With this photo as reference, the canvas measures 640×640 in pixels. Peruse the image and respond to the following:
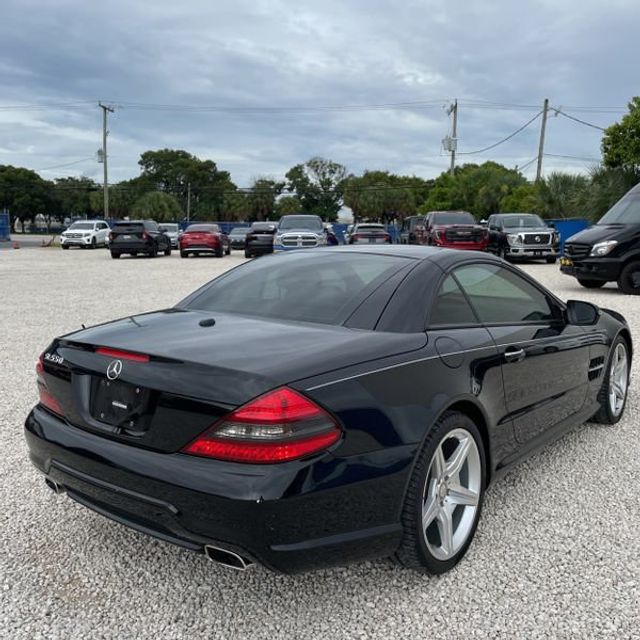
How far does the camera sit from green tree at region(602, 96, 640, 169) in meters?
23.1

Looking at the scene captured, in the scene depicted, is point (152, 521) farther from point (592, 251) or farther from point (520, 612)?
point (592, 251)

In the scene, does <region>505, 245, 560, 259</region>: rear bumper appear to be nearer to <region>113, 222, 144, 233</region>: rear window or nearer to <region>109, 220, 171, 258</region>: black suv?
<region>109, 220, 171, 258</region>: black suv

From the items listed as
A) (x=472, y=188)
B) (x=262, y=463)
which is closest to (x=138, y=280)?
(x=262, y=463)

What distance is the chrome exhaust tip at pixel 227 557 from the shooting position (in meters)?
2.27

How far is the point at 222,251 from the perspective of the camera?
2788 cm

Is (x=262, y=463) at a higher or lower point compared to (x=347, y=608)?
higher

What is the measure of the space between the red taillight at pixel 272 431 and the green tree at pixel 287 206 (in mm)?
82188

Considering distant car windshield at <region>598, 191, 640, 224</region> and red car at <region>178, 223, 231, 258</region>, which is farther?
red car at <region>178, 223, 231, 258</region>

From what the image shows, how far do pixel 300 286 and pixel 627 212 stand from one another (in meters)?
11.4

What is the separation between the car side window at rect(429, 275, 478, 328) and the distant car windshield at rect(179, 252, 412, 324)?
0.25 metres

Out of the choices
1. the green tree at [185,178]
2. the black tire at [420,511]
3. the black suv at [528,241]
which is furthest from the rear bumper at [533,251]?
the green tree at [185,178]

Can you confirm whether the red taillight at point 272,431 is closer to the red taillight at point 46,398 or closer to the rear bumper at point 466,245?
the red taillight at point 46,398

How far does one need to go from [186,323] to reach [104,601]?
47.6 inches

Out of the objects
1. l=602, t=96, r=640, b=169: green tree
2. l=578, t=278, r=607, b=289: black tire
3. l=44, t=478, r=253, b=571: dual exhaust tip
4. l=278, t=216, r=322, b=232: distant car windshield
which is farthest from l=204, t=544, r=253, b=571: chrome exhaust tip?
l=602, t=96, r=640, b=169: green tree
